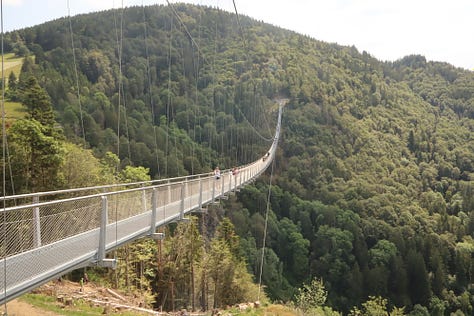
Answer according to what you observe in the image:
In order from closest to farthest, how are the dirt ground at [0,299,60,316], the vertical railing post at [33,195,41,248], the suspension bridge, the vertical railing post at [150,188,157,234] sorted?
the suspension bridge, the vertical railing post at [33,195,41,248], the vertical railing post at [150,188,157,234], the dirt ground at [0,299,60,316]

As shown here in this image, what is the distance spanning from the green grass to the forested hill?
5595mm

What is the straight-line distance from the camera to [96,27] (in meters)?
45.1

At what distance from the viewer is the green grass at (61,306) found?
10.2 metres

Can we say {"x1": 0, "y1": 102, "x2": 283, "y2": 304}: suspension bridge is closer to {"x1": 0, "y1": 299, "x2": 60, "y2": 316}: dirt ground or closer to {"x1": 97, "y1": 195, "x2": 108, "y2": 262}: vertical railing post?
{"x1": 97, "y1": 195, "x2": 108, "y2": 262}: vertical railing post

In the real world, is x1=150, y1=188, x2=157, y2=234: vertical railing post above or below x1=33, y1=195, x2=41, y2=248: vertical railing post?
below

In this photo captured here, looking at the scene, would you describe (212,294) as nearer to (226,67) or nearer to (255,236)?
(255,236)

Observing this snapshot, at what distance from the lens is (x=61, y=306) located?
11023 mm

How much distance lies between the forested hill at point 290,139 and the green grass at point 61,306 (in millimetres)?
5595

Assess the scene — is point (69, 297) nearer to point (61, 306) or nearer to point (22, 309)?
point (61, 306)

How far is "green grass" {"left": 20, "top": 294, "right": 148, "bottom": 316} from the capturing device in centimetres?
1024

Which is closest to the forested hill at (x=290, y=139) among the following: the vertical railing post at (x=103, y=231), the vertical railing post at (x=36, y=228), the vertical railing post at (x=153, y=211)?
the vertical railing post at (x=153, y=211)

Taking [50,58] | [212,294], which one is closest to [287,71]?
[50,58]

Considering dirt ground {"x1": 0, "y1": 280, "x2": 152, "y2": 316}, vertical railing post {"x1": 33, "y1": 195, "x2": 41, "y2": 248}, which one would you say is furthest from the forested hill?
vertical railing post {"x1": 33, "y1": 195, "x2": 41, "y2": 248}

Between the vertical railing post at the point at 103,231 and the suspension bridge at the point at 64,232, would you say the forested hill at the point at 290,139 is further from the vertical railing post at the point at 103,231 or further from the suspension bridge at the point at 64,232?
the vertical railing post at the point at 103,231
